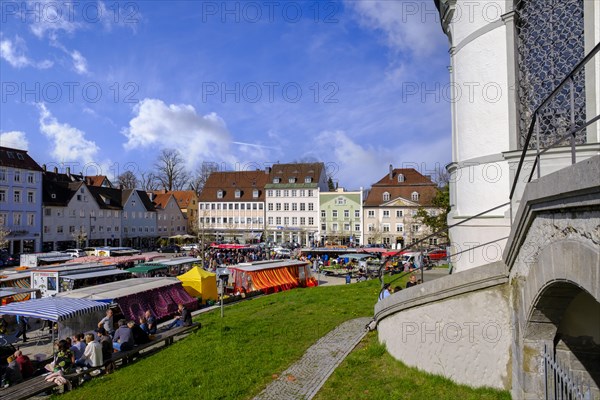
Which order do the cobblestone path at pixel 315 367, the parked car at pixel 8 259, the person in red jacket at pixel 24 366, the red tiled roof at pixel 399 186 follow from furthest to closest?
the red tiled roof at pixel 399 186
the parked car at pixel 8 259
the person in red jacket at pixel 24 366
the cobblestone path at pixel 315 367

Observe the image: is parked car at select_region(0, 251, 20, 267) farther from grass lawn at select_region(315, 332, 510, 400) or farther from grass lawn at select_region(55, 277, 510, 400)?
grass lawn at select_region(315, 332, 510, 400)

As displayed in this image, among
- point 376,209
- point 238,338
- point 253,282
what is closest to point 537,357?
point 238,338

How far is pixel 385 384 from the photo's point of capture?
8320 mm

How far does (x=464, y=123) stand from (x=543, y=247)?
6542 mm

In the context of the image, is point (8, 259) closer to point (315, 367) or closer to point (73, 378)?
point (73, 378)

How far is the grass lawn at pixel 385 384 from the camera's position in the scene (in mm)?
7465

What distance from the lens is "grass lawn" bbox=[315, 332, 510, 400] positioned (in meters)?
7.46

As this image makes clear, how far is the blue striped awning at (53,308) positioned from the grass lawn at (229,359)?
3156mm

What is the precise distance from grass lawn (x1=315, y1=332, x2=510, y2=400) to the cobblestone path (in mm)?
281

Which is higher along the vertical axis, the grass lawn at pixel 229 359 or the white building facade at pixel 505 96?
the white building facade at pixel 505 96

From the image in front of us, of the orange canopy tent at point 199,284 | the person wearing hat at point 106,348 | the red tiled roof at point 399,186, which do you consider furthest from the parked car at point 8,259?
the red tiled roof at point 399,186

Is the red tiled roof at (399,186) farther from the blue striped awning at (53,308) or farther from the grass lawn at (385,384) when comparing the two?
the grass lawn at (385,384)

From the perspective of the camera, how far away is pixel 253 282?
27.2 m

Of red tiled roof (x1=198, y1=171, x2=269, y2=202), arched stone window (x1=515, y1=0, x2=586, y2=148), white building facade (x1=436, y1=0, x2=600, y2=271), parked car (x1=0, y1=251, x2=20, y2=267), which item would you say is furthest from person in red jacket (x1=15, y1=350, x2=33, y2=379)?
red tiled roof (x1=198, y1=171, x2=269, y2=202)
